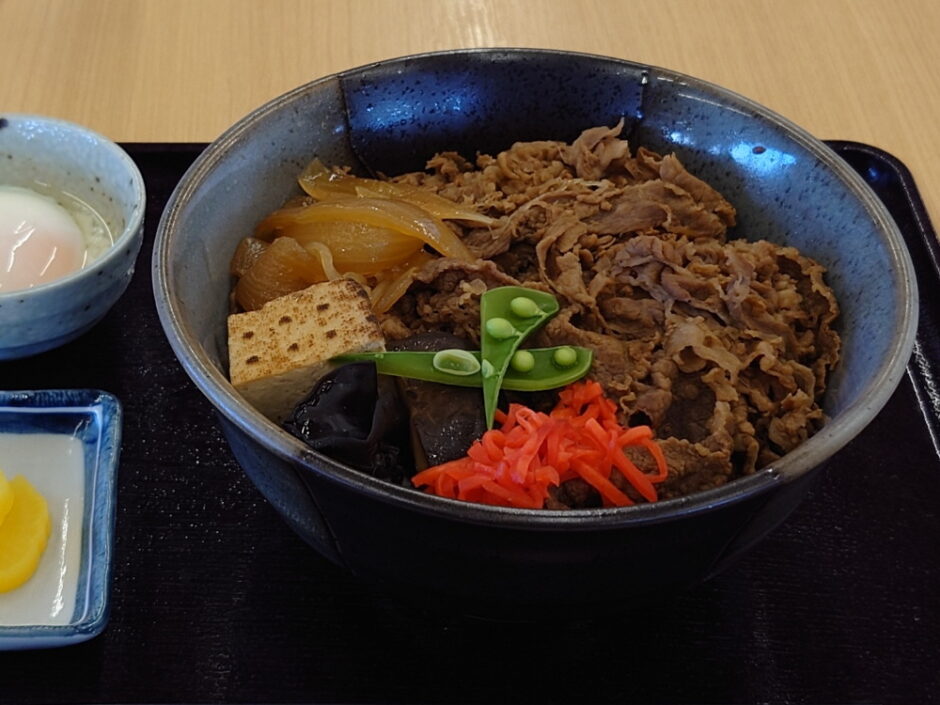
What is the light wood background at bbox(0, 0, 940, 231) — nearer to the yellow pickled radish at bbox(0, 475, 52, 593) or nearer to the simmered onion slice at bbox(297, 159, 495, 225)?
the simmered onion slice at bbox(297, 159, 495, 225)

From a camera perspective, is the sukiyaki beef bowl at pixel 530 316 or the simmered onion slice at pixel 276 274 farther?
the simmered onion slice at pixel 276 274

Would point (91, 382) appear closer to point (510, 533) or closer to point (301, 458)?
point (301, 458)

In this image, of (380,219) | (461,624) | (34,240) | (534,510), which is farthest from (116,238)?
(534,510)

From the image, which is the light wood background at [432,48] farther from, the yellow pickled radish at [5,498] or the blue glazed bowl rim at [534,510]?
the yellow pickled radish at [5,498]

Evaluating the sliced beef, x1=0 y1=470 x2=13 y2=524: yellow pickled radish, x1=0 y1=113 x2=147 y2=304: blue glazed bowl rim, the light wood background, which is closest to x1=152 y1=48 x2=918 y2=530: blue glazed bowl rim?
the sliced beef

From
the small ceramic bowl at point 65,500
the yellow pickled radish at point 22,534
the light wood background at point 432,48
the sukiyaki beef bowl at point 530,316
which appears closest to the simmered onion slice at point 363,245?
the sukiyaki beef bowl at point 530,316

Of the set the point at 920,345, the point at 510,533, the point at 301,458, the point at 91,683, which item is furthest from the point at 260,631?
the point at 920,345
